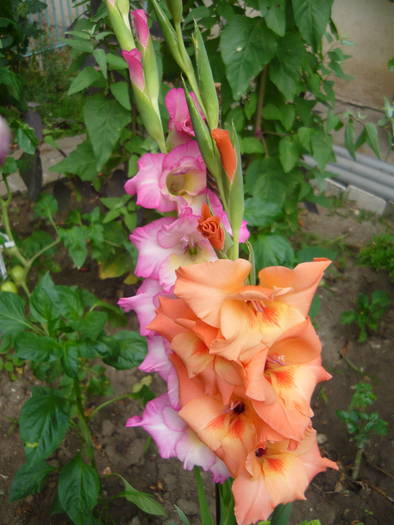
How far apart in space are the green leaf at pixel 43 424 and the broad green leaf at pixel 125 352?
147 millimetres

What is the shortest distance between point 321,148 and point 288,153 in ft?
0.40

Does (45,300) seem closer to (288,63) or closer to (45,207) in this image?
(45,207)

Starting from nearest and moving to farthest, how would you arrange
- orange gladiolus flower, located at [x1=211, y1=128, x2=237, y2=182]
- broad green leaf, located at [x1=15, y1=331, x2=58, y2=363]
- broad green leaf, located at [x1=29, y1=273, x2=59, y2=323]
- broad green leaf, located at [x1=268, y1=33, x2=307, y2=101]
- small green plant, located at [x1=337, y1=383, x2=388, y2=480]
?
orange gladiolus flower, located at [x1=211, y1=128, x2=237, y2=182]
broad green leaf, located at [x1=15, y1=331, x2=58, y2=363]
broad green leaf, located at [x1=29, y1=273, x2=59, y2=323]
small green plant, located at [x1=337, y1=383, x2=388, y2=480]
broad green leaf, located at [x1=268, y1=33, x2=307, y2=101]

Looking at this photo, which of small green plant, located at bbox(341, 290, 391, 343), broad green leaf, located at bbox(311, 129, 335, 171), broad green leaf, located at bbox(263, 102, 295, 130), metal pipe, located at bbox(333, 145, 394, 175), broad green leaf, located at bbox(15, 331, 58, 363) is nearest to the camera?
broad green leaf, located at bbox(15, 331, 58, 363)

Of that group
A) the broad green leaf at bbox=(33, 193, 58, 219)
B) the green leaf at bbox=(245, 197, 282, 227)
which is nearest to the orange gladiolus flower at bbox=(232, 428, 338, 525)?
the green leaf at bbox=(245, 197, 282, 227)

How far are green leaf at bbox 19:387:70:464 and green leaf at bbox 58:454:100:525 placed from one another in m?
0.16

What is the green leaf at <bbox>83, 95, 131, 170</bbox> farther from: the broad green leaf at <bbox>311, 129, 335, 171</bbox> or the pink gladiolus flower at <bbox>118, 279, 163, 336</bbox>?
the pink gladiolus flower at <bbox>118, 279, 163, 336</bbox>

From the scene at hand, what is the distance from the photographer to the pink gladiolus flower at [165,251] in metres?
0.72

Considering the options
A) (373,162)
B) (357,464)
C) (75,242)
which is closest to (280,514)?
(357,464)

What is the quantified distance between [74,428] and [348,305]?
1280 millimetres

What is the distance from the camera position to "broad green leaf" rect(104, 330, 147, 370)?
116cm

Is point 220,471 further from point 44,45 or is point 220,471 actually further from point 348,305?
point 44,45

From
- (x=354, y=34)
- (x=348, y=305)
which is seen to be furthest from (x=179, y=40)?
(x=354, y=34)

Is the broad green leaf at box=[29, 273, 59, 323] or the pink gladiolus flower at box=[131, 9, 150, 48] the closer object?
the pink gladiolus flower at box=[131, 9, 150, 48]
